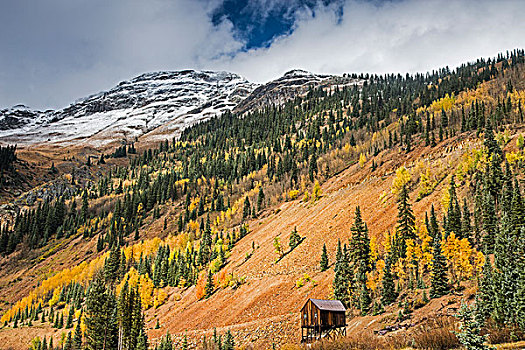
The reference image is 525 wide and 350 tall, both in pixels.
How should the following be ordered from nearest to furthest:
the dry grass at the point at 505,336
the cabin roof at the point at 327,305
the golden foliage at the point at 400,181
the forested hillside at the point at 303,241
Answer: the dry grass at the point at 505,336 < the cabin roof at the point at 327,305 < the forested hillside at the point at 303,241 < the golden foliage at the point at 400,181

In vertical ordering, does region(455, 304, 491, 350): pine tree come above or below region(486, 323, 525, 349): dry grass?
above

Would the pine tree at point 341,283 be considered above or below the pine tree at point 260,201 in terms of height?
below

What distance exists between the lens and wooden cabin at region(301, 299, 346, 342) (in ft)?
125

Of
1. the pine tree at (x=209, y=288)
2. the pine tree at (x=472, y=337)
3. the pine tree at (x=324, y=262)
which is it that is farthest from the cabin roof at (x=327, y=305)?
the pine tree at (x=209, y=288)

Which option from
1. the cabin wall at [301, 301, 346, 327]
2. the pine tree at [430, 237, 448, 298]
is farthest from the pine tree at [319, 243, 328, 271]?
the pine tree at [430, 237, 448, 298]

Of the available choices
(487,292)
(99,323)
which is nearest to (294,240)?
(99,323)

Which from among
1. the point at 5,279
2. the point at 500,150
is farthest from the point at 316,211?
the point at 5,279

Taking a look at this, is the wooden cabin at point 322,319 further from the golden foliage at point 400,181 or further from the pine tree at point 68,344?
the pine tree at point 68,344

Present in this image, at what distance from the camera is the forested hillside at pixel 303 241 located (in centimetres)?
4656

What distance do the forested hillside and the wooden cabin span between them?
418 cm

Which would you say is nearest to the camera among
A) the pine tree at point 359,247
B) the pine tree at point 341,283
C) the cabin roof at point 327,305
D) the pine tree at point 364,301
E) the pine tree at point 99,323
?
the cabin roof at point 327,305

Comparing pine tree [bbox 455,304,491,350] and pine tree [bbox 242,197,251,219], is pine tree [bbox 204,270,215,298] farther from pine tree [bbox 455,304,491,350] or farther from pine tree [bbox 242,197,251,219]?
pine tree [bbox 455,304,491,350]

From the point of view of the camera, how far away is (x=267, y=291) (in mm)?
→ 64750

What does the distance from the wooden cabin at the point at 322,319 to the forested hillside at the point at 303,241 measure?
4182 mm
